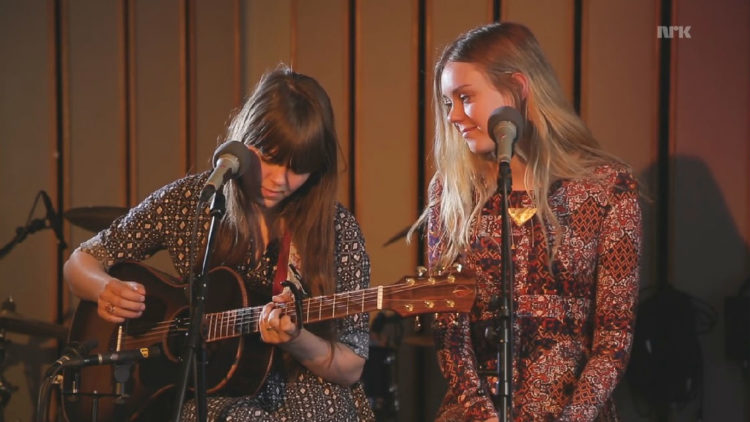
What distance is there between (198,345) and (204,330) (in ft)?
1.70

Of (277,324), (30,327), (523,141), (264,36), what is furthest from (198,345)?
(264,36)

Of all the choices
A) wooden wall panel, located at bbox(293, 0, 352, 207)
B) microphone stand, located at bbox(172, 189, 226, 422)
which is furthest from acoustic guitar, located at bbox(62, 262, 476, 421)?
wooden wall panel, located at bbox(293, 0, 352, 207)

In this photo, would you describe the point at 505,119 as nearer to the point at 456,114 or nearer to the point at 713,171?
the point at 456,114

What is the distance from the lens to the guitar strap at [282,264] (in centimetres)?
262

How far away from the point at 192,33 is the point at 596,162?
250 centimetres

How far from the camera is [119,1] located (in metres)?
4.40

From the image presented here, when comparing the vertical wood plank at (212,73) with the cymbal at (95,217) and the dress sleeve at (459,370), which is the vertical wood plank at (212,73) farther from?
the dress sleeve at (459,370)

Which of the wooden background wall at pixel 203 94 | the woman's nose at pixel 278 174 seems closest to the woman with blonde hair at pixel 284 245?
the woman's nose at pixel 278 174

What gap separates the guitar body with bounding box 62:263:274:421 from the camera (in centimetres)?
249

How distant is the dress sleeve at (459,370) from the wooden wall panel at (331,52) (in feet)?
6.03

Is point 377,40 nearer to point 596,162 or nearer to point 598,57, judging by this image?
point 598,57

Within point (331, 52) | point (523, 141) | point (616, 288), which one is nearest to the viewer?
point (616, 288)

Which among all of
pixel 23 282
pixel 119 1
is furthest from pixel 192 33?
pixel 23 282

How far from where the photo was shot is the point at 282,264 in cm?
266
